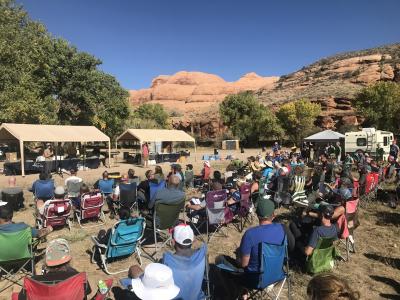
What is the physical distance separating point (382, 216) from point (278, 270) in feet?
18.3

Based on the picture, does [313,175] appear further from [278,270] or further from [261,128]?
[261,128]

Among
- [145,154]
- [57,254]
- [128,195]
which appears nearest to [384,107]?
[145,154]

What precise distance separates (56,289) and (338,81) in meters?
63.9

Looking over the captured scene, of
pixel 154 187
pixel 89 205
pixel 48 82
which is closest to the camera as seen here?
pixel 89 205

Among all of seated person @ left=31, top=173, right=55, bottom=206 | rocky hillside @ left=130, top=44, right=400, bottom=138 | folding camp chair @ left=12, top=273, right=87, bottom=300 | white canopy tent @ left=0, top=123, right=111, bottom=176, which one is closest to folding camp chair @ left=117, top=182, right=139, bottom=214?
seated person @ left=31, top=173, right=55, bottom=206

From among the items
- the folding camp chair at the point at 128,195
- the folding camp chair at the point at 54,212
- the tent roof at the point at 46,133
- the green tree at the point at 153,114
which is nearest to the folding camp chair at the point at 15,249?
the folding camp chair at the point at 54,212

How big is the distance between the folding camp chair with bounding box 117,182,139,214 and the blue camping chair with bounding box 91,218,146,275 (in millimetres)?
2648

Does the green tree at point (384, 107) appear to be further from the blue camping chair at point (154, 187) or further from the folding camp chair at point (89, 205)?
the folding camp chair at point (89, 205)

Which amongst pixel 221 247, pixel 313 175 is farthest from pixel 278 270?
pixel 313 175

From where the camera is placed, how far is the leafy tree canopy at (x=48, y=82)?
21.4 metres

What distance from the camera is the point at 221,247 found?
243 inches

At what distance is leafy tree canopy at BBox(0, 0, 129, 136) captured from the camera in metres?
21.4

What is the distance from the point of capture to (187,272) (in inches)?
132

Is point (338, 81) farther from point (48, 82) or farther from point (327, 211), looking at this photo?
point (327, 211)
